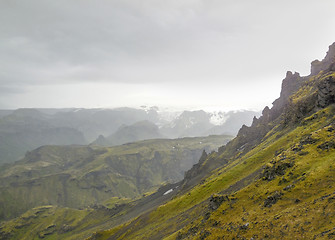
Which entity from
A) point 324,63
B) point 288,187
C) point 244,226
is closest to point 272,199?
point 288,187

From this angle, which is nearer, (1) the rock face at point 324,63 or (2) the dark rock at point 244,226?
(2) the dark rock at point 244,226

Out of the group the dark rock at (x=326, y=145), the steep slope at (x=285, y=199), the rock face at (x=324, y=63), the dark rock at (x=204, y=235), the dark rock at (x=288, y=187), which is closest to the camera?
the steep slope at (x=285, y=199)

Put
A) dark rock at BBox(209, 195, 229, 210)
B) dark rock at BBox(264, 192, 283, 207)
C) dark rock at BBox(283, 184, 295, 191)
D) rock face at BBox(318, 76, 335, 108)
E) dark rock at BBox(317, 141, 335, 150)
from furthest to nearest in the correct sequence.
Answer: rock face at BBox(318, 76, 335, 108)
dark rock at BBox(209, 195, 229, 210)
dark rock at BBox(317, 141, 335, 150)
dark rock at BBox(283, 184, 295, 191)
dark rock at BBox(264, 192, 283, 207)

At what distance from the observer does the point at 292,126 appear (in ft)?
365

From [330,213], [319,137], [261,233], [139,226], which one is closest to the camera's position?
[330,213]

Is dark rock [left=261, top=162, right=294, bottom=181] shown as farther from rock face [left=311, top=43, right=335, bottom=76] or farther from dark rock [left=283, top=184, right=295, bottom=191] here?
rock face [left=311, top=43, right=335, bottom=76]

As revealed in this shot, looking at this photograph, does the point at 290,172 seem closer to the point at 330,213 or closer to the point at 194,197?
the point at 330,213

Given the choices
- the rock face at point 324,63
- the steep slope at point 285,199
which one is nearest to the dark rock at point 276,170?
the steep slope at point 285,199

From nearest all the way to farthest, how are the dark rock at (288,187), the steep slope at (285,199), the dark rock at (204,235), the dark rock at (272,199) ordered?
the steep slope at (285,199) → the dark rock at (272,199) → the dark rock at (288,187) → the dark rock at (204,235)

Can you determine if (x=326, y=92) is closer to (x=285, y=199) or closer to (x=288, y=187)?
(x=288, y=187)

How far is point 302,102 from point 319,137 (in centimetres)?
4800

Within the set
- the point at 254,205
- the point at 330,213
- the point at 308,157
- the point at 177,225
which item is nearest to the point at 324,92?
the point at 308,157

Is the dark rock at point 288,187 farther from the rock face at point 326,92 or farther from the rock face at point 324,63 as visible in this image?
the rock face at point 324,63

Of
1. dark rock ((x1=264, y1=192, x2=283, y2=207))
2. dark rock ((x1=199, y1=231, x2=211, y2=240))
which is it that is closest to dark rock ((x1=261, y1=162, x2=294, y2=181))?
dark rock ((x1=264, y1=192, x2=283, y2=207))
